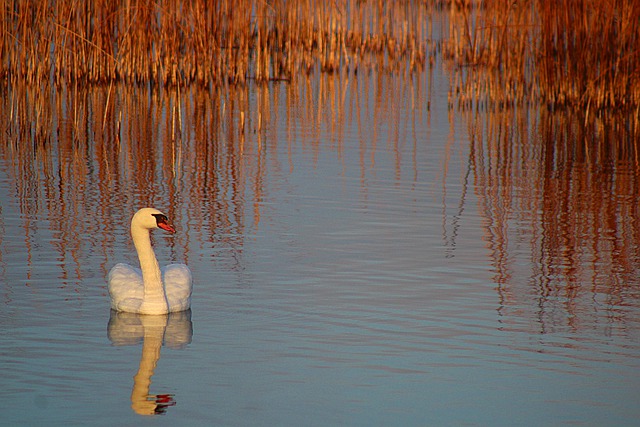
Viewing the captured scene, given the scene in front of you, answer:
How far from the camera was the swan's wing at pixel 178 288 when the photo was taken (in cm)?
746

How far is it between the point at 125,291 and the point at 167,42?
1048cm

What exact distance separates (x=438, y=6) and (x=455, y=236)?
20.2 m

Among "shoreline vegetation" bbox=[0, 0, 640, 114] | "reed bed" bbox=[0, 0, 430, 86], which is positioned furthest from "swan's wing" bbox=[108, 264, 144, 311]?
"reed bed" bbox=[0, 0, 430, 86]

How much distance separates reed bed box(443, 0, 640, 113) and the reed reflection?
0.34 meters

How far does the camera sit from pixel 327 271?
337 inches

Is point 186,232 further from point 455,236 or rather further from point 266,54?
point 266,54

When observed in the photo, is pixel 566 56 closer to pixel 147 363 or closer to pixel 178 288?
pixel 178 288

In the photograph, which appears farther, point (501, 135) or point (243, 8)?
point (243, 8)

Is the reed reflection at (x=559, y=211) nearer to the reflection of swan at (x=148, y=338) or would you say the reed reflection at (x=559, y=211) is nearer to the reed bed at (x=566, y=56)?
the reed bed at (x=566, y=56)

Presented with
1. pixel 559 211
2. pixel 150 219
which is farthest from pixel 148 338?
pixel 559 211

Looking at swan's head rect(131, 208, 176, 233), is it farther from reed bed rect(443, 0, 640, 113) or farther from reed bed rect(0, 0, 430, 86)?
reed bed rect(443, 0, 640, 113)

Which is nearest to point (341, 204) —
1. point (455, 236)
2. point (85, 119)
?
point (455, 236)

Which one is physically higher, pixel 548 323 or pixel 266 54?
pixel 266 54

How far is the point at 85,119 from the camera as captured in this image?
1561 centimetres
